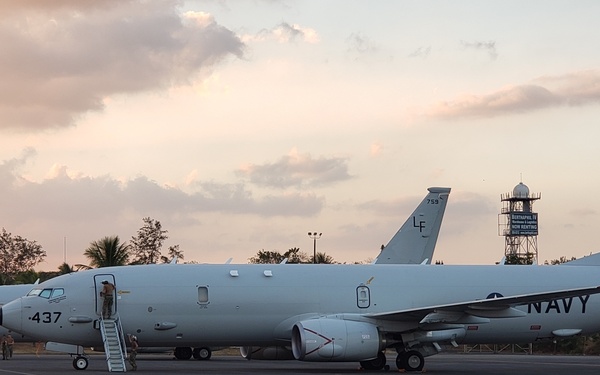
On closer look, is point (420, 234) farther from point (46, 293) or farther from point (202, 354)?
point (46, 293)

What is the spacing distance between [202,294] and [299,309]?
3438 mm

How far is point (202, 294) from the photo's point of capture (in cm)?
3744

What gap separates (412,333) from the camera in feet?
125

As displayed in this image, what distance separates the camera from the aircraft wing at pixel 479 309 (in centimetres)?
3600

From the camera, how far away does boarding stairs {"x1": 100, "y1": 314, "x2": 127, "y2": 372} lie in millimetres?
35719

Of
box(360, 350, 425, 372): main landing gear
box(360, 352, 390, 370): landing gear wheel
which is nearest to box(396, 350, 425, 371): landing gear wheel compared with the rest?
box(360, 350, 425, 372): main landing gear

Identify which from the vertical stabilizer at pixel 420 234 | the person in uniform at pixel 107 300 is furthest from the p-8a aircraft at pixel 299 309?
the vertical stabilizer at pixel 420 234

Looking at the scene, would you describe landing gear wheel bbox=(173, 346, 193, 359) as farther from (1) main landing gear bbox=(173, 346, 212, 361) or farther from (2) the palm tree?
(2) the palm tree

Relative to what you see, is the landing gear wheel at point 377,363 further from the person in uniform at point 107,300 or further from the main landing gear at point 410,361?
the person in uniform at point 107,300

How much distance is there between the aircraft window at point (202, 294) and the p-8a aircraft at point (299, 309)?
3cm

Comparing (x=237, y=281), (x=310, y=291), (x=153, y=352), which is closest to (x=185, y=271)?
(x=237, y=281)

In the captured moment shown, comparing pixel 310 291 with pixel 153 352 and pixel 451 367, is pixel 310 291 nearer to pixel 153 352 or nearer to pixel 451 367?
pixel 451 367

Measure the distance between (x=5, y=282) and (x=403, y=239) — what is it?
1626 inches

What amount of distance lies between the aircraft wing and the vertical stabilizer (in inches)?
768
